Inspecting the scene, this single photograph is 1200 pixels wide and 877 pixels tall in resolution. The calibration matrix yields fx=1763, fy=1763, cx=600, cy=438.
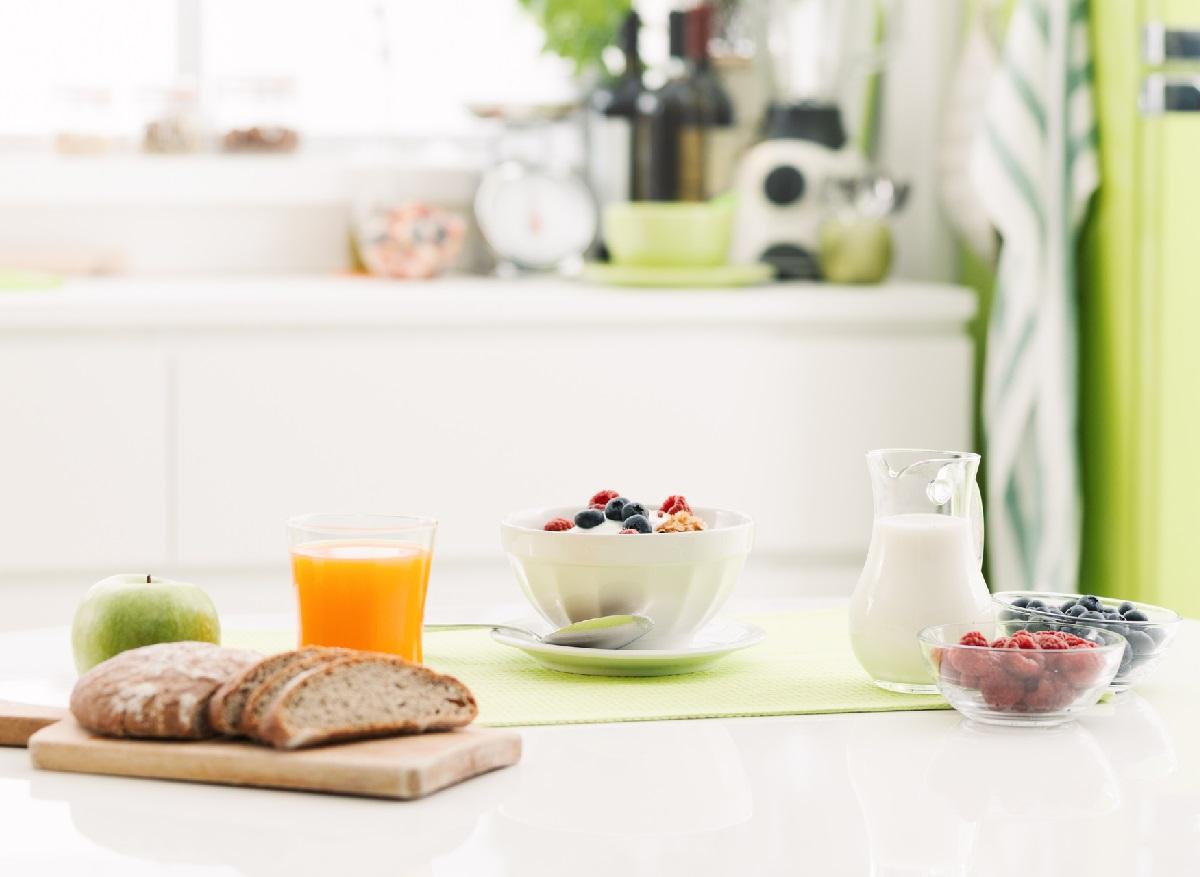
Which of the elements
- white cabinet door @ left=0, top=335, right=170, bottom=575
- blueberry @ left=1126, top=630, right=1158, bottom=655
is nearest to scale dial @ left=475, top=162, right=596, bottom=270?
white cabinet door @ left=0, top=335, right=170, bottom=575

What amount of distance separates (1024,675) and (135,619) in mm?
555

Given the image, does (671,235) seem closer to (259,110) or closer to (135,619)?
(259,110)

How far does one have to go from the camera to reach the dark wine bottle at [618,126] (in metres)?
2.92

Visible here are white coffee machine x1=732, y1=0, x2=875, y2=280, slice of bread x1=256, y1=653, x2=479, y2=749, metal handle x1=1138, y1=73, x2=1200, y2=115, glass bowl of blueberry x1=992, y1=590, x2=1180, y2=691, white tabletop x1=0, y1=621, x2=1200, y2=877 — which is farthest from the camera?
white coffee machine x1=732, y1=0, x2=875, y2=280

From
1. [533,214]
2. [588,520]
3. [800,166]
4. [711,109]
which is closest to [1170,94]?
[800,166]

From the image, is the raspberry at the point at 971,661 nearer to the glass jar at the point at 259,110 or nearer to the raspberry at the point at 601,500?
the raspberry at the point at 601,500

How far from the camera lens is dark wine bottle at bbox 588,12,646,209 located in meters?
2.92

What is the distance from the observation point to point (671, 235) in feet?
8.85

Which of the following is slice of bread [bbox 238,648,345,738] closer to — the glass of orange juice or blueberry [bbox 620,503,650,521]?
the glass of orange juice

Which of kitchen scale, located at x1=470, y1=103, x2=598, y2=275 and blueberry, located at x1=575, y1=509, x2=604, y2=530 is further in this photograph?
kitchen scale, located at x1=470, y1=103, x2=598, y2=275

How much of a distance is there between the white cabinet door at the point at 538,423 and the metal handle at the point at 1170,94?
19.4 inches

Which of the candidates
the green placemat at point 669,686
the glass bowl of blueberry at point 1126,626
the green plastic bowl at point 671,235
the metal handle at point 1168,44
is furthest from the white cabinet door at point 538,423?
the glass bowl of blueberry at point 1126,626

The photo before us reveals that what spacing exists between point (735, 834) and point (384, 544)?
1.26 ft

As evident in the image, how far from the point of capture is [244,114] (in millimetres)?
3145
